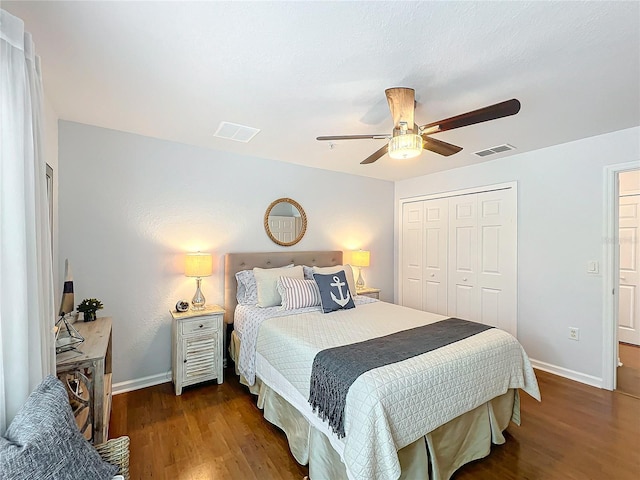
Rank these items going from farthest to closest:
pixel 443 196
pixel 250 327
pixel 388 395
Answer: pixel 443 196, pixel 250 327, pixel 388 395

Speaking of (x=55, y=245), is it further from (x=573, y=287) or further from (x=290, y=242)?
(x=573, y=287)

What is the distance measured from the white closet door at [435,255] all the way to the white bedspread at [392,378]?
1.79 metres

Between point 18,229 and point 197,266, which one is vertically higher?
point 18,229

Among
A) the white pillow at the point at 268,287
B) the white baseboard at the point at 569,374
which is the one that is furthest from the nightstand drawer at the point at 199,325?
the white baseboard at the point at 569,374

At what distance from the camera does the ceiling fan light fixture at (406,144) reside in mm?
1894

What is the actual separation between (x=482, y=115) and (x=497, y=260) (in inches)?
98.3

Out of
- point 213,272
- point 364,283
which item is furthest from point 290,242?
point 364,283

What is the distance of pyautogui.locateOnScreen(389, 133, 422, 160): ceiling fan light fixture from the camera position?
1.89 metres

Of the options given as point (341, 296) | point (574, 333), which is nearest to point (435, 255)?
point (574, 333)

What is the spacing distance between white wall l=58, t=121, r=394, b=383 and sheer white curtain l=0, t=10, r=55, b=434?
5.35ft

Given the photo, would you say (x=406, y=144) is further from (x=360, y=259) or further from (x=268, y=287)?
(x=360, y=259)

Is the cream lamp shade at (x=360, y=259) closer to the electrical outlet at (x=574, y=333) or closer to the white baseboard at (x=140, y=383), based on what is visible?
the electrical outlet at (x=574, y=333)

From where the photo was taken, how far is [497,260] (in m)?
3.69

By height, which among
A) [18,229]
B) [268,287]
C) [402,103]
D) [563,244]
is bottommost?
[268,287]
